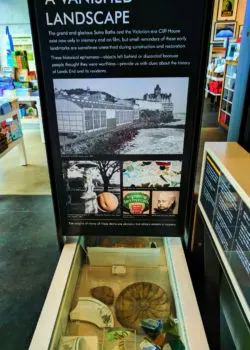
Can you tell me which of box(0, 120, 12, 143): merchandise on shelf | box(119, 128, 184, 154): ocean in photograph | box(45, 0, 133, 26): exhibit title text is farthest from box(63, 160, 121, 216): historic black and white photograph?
box(0, 120, 12, 143): merchandise on shelf

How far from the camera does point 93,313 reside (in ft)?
4.47

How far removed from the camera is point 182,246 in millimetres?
1490

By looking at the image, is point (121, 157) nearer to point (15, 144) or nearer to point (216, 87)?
point (15, 144)

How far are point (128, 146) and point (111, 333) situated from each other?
2.91ft

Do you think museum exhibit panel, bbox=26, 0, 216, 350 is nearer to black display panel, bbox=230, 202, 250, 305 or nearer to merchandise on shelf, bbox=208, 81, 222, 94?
black display panel, bbox=230, 202, 250, 305

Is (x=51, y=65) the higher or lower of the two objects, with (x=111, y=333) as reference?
higher

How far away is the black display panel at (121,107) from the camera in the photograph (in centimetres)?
102

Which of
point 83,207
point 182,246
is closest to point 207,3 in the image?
point 83,207

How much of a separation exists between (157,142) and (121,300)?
86 cm

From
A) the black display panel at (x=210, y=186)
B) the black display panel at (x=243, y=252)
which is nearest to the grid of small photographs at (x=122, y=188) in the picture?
the black display panel at (x=210, y=186)

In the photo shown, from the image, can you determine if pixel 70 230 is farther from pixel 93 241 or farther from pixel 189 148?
pixel 189 148

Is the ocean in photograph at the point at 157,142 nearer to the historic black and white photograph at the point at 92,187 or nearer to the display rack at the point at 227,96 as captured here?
the historic black and white photograph at the point at 92,187

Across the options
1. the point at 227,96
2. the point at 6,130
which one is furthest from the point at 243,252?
the point at 227,96

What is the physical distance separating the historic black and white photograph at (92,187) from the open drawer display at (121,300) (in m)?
0.28
